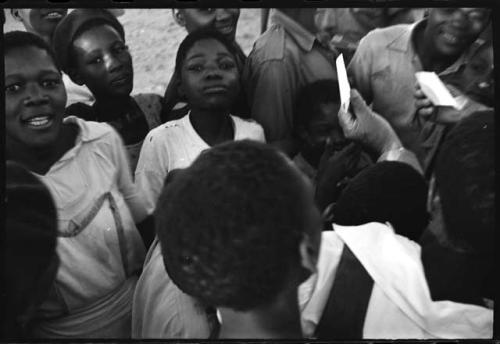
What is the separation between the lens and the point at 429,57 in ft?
8.46

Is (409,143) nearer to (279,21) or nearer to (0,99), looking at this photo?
(279,21)

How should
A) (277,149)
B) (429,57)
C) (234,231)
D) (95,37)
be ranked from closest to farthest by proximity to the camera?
(234,231)
(277,149)
(95,37)
(429,57)

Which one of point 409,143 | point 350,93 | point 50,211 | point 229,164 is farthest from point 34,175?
point 409,143

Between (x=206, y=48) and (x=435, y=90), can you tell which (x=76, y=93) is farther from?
(x=435, y=90)

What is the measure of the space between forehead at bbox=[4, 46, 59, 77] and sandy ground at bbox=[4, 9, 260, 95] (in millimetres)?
312

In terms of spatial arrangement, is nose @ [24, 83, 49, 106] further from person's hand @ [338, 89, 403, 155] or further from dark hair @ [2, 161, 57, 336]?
person's hand @ [338, 89, 403, 155]

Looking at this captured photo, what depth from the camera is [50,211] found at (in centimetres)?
246

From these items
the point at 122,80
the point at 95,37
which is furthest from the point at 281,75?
the point at 95,37

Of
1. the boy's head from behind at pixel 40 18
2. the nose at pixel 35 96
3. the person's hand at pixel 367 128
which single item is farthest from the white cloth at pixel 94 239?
the person's hand at pixel 367 128

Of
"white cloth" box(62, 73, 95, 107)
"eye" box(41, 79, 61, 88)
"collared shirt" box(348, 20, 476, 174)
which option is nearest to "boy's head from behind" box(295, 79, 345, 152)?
"collared shirt" box(348, 20, 476, 174)

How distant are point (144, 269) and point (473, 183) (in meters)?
1.21

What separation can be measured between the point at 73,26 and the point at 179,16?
37 centimetres

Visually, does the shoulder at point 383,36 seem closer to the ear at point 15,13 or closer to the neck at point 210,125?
the neck at point 210,125

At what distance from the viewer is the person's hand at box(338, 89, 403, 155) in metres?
2.59
